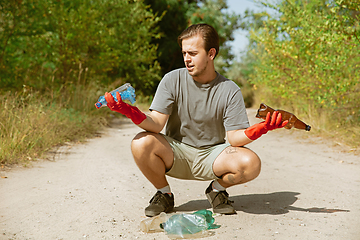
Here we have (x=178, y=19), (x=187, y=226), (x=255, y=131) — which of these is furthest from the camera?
(x=178, y=19)

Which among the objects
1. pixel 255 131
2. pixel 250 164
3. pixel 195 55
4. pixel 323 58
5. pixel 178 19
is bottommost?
pixel 250 164

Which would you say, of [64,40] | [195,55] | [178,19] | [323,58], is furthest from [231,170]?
[178,19]

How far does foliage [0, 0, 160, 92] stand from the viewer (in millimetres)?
7035

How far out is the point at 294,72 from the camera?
740 cm

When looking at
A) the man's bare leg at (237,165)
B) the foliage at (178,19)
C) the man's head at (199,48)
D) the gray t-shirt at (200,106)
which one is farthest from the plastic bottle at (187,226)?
the foliage at (178,19)

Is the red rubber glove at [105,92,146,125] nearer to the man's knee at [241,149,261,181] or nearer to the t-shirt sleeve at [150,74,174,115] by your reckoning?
the t-shirt sleeve at [150,74,174,115]

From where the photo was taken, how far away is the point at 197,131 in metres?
3.08

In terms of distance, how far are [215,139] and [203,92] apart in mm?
405

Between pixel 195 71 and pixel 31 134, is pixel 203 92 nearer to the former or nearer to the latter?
pixel 195 71

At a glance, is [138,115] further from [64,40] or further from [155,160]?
[64,40]

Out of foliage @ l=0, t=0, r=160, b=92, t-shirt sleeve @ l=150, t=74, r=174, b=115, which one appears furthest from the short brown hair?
foliage @ l=0, t=0, r=160, b=92

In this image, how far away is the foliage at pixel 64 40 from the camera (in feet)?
23.1

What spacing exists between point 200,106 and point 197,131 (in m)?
0.21

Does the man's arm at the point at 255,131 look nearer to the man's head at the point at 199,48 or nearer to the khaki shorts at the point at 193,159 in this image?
the khaki shorts at the point at 193,159
